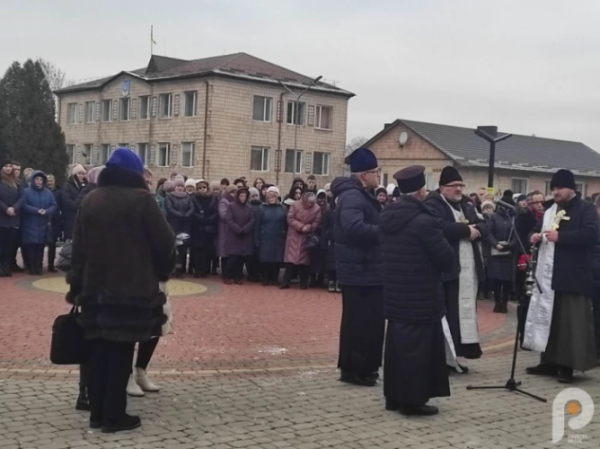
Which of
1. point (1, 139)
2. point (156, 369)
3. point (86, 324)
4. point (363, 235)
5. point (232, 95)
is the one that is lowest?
point (156, 369)

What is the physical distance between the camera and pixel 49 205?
46.3 feet

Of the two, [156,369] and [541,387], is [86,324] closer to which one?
[156,369]

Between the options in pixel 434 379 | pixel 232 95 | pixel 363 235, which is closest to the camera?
pixel 434 379

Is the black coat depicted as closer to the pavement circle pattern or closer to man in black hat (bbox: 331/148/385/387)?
man in black hat (bbox: 331/148/385/387)

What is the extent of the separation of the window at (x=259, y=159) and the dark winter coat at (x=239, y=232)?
1468 inches

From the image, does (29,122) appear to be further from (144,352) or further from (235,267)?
(144,352)

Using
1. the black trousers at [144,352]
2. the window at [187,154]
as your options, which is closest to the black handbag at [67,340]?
the black trousers at [144,352]

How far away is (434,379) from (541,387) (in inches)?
61.9

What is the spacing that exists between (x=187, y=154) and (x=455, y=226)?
1775 inches

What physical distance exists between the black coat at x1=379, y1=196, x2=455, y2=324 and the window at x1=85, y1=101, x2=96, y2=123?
56851 millimetres

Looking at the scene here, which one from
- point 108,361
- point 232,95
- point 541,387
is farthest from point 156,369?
point 232,95

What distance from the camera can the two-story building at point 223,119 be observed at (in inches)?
1966

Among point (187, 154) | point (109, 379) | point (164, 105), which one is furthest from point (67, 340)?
point (164, 105)

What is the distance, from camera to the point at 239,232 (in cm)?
1434
